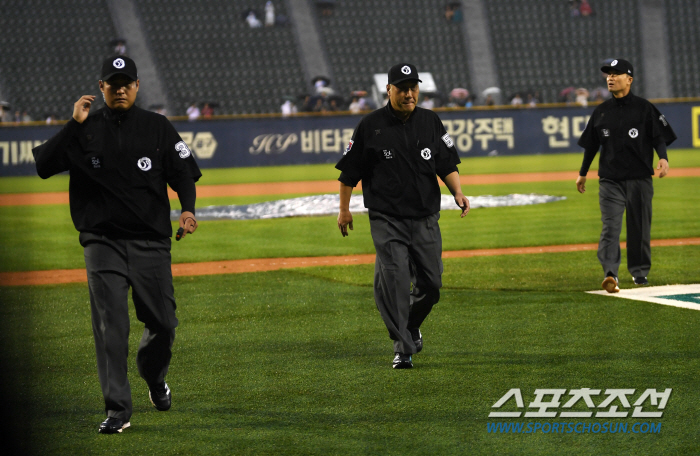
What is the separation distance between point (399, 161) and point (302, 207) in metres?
12.9

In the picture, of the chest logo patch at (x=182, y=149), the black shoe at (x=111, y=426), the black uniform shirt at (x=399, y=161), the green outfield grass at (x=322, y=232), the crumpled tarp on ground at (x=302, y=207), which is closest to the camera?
the black shoe at (x=111, y=426)

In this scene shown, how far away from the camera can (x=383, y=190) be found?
6594 millimetres

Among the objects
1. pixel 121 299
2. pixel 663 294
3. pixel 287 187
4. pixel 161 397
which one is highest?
pixel 121 299

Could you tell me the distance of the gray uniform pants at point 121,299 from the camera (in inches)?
199

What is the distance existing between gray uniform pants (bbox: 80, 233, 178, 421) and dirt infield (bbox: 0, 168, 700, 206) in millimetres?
17327

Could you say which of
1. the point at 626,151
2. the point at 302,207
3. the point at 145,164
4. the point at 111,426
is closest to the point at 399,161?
the point at 145,164

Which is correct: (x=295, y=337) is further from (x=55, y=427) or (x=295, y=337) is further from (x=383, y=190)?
(x=55, y=427)

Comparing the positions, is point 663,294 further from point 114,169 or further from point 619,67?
point 114,169

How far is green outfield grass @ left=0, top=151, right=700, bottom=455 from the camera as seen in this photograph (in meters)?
4.80

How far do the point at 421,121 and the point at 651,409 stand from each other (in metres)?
2.57

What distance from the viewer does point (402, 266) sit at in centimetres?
652

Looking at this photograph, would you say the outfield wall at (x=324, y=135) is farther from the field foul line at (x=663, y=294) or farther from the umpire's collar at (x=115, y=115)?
the umpire's collar at (x=115, y=115)

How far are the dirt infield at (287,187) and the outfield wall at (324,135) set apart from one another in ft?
14.1

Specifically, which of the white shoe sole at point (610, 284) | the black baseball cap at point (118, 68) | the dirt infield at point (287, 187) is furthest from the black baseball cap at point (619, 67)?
the dirt infield at point (287, 187)
